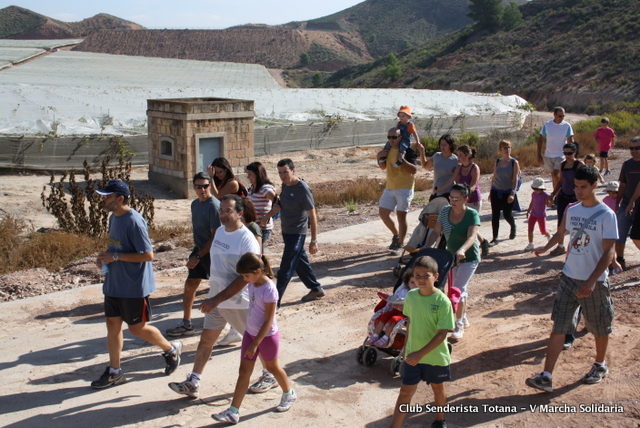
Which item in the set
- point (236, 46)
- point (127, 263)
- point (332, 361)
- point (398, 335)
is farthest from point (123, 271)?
point (236, 46)

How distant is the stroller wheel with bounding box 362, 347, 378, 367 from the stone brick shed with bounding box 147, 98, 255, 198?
12340 millimetres

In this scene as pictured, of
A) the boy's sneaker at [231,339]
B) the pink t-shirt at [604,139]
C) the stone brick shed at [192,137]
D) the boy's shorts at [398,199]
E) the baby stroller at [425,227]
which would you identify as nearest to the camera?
the boy's sneaker at [231,339]

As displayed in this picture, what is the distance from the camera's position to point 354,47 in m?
111

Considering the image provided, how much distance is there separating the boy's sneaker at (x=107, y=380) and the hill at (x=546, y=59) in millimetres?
40950

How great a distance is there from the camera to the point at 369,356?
19.0 ft

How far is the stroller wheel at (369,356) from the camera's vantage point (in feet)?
18.9

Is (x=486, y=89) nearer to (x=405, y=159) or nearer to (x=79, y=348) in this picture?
(x=405, y=159)

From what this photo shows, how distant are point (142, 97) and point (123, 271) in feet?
65.6

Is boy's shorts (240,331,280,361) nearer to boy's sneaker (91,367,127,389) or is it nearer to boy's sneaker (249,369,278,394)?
boy's sneaker (249,369,278,394)

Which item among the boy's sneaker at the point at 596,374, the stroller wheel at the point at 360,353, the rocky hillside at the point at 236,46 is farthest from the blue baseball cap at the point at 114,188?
the rocky hillside at the point at 236,46

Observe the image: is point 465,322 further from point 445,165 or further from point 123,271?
point 123,271

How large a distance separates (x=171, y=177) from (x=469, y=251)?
13.1 m

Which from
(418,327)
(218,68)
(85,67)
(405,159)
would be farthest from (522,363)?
(218,68)

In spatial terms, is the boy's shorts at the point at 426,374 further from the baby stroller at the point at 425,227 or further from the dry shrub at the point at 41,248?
the dry shrub at the point at 41,248
